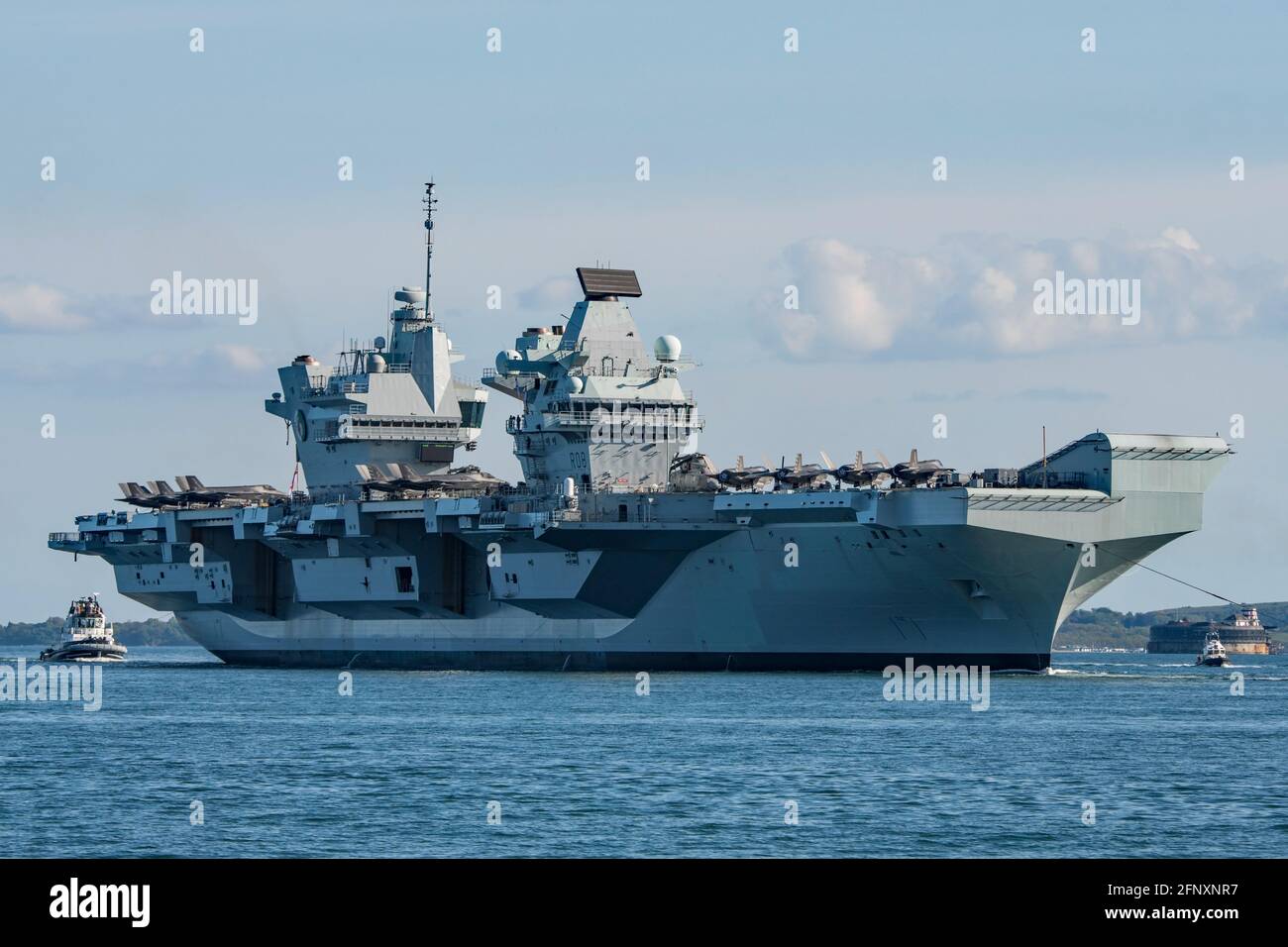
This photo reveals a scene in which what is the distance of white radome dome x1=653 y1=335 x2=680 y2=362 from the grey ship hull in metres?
6.72

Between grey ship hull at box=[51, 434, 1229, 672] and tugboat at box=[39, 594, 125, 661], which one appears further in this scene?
tugboat at box=[39, 594, 125, 661]

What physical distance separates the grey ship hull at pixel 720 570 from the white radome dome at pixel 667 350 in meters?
6.72

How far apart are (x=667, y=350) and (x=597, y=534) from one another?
8800mm

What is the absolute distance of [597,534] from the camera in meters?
51.4

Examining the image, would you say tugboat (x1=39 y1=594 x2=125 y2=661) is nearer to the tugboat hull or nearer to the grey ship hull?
the tugboat hull

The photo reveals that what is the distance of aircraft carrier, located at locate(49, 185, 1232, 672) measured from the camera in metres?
46.7

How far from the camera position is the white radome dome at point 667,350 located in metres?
58.2

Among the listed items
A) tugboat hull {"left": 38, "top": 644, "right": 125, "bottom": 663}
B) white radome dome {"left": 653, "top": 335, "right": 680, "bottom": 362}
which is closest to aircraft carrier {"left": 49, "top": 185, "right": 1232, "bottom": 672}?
white radome dome {"left": 653, "top": 335, "right": 680, "bottom": 362}

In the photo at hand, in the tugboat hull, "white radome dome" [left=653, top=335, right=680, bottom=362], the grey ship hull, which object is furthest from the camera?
the tugboat hull

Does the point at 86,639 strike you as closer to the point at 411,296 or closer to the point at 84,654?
the point at 84,654

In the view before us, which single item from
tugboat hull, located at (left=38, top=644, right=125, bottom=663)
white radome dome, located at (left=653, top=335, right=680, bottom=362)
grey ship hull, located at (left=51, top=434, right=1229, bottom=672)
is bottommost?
tugboat hull, located at (left=38, top=644, right=125, bottom=663)

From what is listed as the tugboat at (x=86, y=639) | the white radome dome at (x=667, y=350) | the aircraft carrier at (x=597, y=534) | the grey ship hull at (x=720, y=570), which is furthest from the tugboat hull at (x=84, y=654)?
the white radome dome at (x=667, y=350)

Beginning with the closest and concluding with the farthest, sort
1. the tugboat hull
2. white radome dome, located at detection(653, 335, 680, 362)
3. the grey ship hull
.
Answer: the grey ship hull, white radome dome, located at detection(653, 335, 680, 362), the tugboat hull
